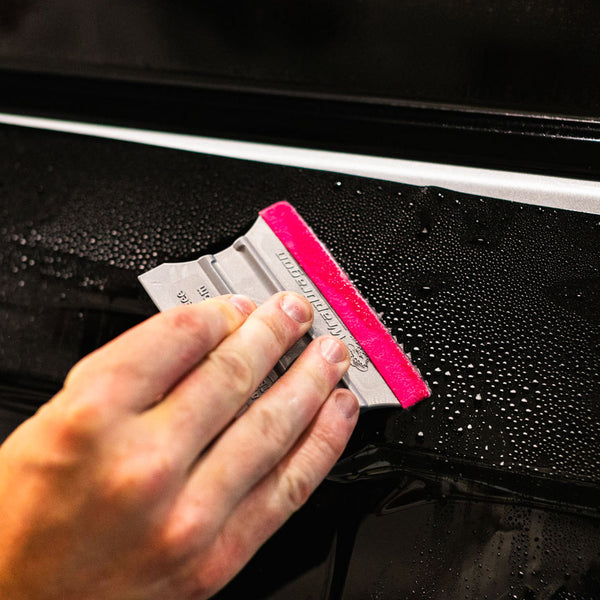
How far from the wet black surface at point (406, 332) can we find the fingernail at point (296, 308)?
15 cm

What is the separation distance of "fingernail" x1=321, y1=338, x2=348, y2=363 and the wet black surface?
0.42 feet

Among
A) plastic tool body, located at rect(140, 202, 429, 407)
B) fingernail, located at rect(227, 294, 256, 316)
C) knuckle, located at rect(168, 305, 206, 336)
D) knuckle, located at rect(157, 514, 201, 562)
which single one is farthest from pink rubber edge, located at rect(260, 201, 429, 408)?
knuckle, located at rect(157, 514, 201, 562)

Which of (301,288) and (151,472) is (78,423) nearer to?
(151,472)

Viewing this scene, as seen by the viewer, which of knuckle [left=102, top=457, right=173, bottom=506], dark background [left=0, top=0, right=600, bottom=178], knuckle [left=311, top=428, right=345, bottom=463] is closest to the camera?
knuckle [left=102, top=457, right=173, bottom=506]

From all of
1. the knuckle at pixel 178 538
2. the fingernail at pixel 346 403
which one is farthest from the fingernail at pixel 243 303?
the knuckle at pixel 178 538

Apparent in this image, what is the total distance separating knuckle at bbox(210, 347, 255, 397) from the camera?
664 millimetres

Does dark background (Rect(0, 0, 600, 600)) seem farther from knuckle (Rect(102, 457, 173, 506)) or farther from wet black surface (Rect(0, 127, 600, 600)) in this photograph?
knuckle (Rect(102, 457, 173, 506))

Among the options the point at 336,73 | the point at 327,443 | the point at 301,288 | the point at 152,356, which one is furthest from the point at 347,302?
the point at 336,73

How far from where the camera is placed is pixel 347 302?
2.73ft

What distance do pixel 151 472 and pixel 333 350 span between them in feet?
0.94

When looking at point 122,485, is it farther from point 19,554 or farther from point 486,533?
point 486,533

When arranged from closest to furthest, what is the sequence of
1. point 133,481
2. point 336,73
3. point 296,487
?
point 133,481, point 296,487, point 336,73

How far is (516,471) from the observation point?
78 cm

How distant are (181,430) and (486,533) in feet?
1.48
